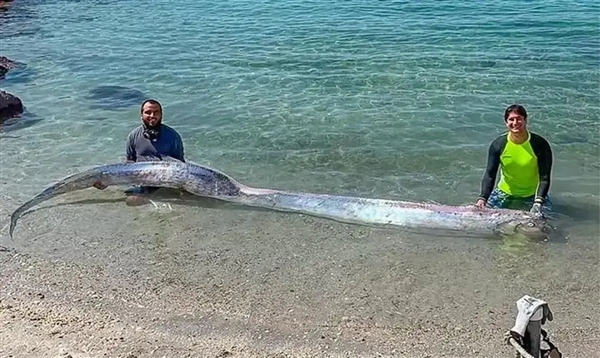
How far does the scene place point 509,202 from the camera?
27.3 feet

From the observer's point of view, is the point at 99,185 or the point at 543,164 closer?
the point at 543,164

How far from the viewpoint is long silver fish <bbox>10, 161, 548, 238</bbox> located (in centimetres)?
788

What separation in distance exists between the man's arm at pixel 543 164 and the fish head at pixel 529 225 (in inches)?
9.2

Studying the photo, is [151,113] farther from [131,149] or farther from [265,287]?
[265,287]

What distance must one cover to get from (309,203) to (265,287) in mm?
2041

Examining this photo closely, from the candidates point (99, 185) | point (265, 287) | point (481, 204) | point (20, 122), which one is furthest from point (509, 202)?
point (20, 122)

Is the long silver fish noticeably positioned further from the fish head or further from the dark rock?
the dark rock

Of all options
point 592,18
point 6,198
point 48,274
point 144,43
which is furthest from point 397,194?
point 592,18

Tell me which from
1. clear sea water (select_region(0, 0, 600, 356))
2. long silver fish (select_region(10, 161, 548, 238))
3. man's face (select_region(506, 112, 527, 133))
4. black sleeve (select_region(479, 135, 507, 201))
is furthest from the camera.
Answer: black sleeve (select_region(479, 135, 507, 201))

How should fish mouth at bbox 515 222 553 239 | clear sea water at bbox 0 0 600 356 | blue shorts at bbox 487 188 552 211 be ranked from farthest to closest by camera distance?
blue shorts at bbox 487 188 552 211 < fish mouth at bbox 515 222 553 239 < clear sea water at bbox 0 0 600 356

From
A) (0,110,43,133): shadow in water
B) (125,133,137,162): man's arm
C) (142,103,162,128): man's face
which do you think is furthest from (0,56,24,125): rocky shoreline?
(142,103,162,128): man's face

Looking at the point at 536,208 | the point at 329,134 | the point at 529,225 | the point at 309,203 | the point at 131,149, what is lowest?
the point at 329,134

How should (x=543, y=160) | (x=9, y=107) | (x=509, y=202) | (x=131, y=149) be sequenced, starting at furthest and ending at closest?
(x=9, y=107)
(x=131, y=149)
(x=509, y=202)
(x=543, y=160)

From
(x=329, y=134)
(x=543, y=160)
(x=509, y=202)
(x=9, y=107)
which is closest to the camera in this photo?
(x=543, y=160)
